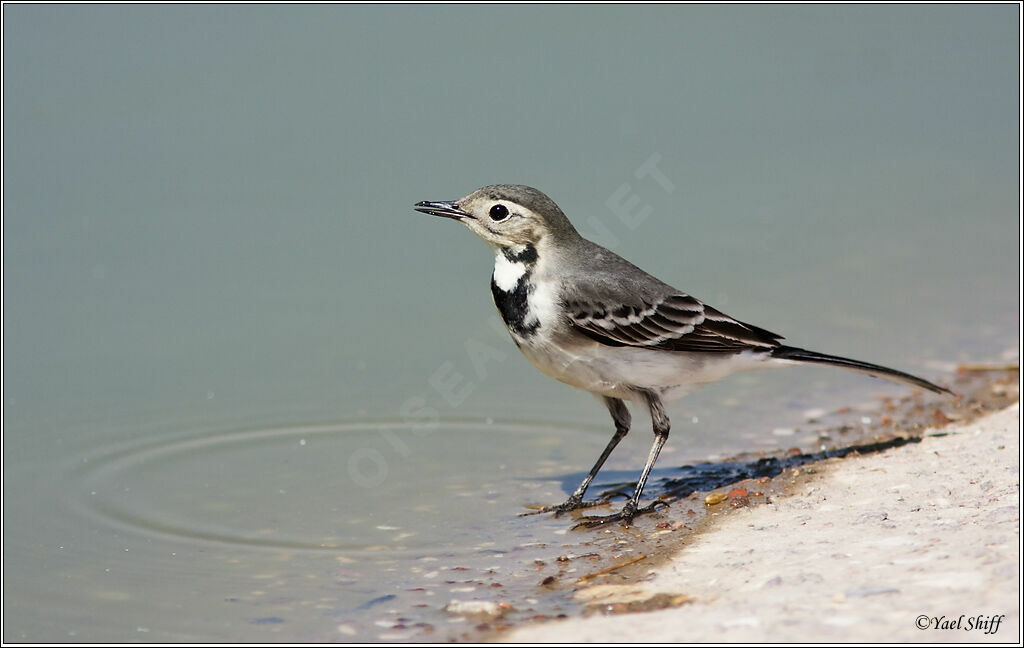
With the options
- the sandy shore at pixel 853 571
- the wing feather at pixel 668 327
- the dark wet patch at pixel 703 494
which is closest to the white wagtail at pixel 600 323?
the wing feather at pixel 668 327

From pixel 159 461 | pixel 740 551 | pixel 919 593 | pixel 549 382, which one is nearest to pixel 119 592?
pixel 159 461

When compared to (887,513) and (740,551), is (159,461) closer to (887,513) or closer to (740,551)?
(740,551)

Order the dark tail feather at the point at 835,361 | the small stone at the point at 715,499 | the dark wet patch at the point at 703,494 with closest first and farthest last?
1. the dark wet patch at the point at 703,494
2. the small stone at the point at 715,499
3. the dark tail feather at the point at 835,361

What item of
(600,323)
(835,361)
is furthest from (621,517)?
(835,361)

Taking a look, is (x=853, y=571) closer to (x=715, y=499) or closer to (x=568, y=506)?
(x=715, y=499)

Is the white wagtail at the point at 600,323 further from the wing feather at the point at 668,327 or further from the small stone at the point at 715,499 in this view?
the small stone at the point at 715,499

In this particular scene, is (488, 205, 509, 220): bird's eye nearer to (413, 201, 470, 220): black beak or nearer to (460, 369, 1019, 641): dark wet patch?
(413, 201, 470, 220): black beak

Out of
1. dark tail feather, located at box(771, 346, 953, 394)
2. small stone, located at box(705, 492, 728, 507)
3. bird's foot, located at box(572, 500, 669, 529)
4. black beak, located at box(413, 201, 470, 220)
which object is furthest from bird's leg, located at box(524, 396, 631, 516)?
black beak, located at box(413, 201, 470, 220)
